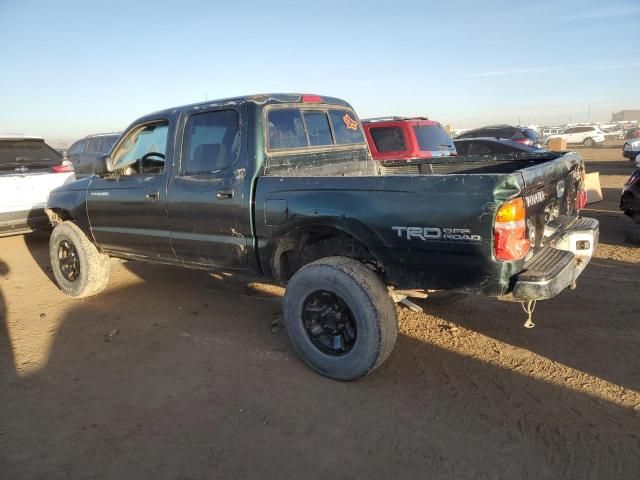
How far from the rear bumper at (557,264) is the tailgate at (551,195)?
0.23 ft

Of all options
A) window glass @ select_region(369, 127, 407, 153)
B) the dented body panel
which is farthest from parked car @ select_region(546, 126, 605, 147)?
the dented body panel

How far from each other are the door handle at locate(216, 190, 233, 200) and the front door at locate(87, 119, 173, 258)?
0.70 m

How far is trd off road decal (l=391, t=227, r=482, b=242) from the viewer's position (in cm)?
263

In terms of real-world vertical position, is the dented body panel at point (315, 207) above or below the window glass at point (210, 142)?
below

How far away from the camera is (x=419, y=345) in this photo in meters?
3.74

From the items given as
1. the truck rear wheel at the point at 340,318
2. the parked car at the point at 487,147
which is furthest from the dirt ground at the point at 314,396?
the parked car at the point at 487,147

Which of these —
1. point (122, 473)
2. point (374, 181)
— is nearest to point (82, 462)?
point (122, 473)

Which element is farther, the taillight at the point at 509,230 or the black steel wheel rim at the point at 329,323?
the black steel wheel rim at the point at 329,323

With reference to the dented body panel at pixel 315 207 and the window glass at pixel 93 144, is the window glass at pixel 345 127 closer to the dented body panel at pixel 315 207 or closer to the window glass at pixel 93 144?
the dented body panel at pixel 315 207

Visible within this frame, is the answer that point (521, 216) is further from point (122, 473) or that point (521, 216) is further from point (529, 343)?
point (122, 473)

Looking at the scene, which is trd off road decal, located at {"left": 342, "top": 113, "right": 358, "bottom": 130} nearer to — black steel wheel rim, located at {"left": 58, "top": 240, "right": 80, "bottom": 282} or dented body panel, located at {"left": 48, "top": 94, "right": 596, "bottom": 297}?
dented body panel, located at {"left": 48, "top": 94, "right": 596, "bottom": 297}

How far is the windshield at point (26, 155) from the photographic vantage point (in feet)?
23.8

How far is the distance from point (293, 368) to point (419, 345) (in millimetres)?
1041

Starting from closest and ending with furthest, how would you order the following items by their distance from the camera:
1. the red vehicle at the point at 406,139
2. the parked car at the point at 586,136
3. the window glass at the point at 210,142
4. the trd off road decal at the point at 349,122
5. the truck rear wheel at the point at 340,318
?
the truck rear wheel at the point at 340,318 < the window glass at the point at 210,142 < the trd off road decal at the point at 349,122 < the red vehicle at the point at 406,139 < the parked car at the point at 586,136
